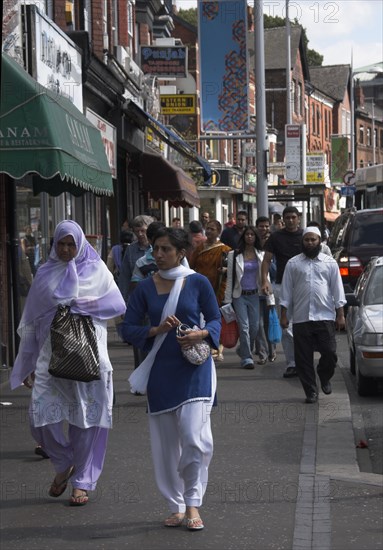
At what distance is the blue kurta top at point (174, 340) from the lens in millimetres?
6824

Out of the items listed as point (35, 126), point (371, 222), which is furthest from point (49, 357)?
point (371, 222)

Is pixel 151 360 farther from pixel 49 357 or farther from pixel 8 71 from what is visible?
pixel 8 71

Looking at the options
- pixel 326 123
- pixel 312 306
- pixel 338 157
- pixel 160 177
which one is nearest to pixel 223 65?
pixel 160 177

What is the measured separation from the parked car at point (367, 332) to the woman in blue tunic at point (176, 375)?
5034mm

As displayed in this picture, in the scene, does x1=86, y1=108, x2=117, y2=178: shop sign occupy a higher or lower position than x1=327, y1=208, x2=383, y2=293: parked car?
higher

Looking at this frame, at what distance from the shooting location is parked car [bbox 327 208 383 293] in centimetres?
1973

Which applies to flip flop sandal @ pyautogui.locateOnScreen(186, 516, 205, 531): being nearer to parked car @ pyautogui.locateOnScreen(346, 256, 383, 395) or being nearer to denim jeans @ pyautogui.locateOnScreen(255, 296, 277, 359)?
parked car @ pyautogui.locateOnScreen(346, 256, 383, 395)

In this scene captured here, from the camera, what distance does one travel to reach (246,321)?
14.5 meters

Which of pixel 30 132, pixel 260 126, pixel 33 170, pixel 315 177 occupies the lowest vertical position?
pixel 33 170

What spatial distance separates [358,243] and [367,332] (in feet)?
27.3

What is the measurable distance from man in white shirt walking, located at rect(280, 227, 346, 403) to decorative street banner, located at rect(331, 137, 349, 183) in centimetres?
4733

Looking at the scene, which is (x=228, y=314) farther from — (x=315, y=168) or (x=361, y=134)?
(x=361, y=134)

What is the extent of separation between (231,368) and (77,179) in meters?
3.94

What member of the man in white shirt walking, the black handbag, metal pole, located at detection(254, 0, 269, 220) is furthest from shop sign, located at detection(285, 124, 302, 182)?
the black handbag
